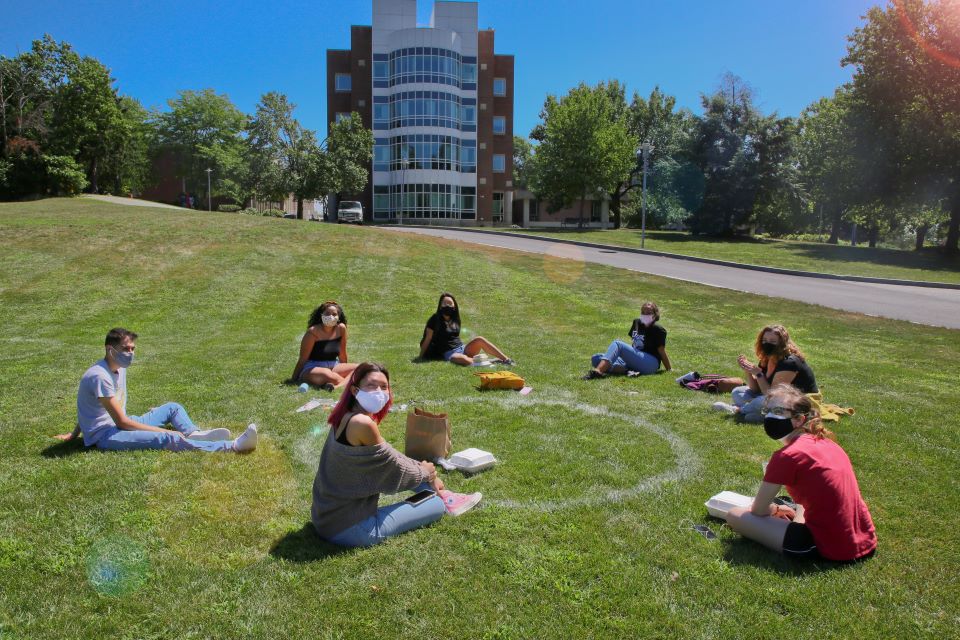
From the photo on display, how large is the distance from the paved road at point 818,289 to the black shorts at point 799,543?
1617 cm

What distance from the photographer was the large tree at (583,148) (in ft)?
175

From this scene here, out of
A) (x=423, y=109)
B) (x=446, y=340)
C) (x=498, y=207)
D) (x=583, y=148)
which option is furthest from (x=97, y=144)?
(x=446, y=340)

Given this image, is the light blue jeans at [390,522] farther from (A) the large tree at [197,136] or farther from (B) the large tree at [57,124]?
(A) the large tree at [197,136]

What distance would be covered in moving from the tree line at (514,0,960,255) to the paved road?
1467 cm

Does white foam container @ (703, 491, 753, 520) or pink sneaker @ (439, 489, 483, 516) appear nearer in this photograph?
white foam container @ (703, 491, 753, 520)

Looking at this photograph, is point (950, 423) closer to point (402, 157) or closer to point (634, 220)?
point (402, 157)

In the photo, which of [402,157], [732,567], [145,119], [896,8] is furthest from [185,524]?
[145,119]

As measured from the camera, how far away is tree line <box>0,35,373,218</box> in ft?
176

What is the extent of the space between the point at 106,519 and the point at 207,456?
142cm

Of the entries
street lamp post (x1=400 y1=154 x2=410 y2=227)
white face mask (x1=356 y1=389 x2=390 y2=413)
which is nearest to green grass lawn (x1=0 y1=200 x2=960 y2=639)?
white face mask (x1=356 y1=389 x2=390 y2=413)

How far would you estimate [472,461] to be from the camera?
232 inches

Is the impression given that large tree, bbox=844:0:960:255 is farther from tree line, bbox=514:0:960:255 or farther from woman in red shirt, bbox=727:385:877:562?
woman in red shirt, bbox=727:385:877:562

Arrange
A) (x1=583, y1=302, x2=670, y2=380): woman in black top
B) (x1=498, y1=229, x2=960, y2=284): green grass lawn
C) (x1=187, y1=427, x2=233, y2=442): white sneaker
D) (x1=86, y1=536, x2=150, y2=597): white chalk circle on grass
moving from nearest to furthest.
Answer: (x1=86, y1=536, x2=150, y2=597): white chalk circle on grass
(x1=187, y1=427, x2=233, y2=442): white sneaker
(x1=583, y1=302, x2=670, y2=380): woman in black top
(x1=498, y1=229, x2=960, y2=284): green grass lawn

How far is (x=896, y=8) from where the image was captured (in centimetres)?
3569
